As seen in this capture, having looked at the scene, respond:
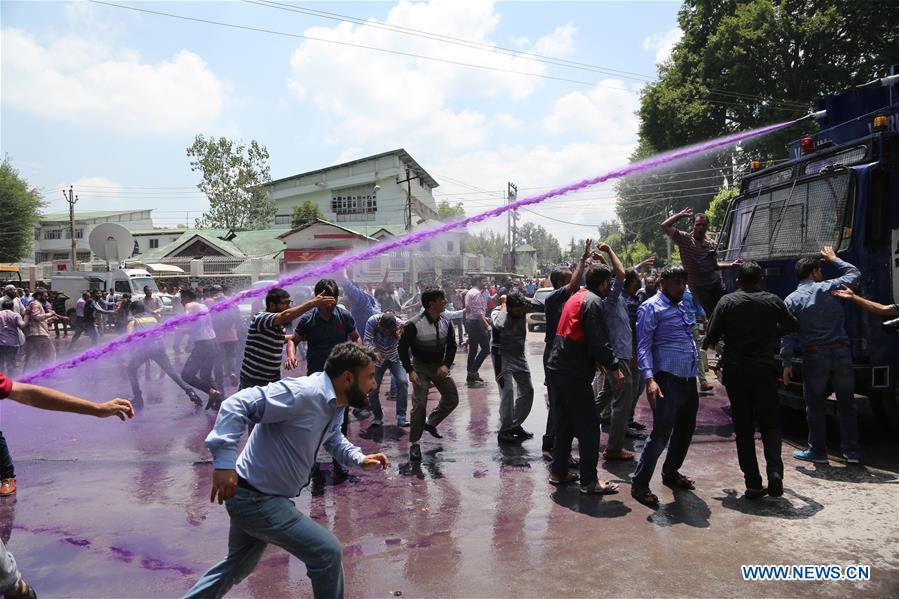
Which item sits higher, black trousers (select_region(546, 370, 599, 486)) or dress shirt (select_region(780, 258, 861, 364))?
dress shirt (select_region(780, 258, 861, 364))

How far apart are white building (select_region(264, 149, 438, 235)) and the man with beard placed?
A: 44437mm

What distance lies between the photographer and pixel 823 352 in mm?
5609

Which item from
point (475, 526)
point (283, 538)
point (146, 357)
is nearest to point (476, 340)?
point (146, 357)

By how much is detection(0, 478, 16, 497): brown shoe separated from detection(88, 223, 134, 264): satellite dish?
18653 millimetres

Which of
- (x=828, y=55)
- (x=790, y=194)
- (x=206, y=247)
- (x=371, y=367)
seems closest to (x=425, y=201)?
(x=206, y=247)

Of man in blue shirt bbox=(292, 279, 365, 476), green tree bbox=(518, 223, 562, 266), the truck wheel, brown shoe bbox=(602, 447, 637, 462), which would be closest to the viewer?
man in blue shirt bbox=(292, 279, 365, 476)

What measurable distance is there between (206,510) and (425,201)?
57.5 m

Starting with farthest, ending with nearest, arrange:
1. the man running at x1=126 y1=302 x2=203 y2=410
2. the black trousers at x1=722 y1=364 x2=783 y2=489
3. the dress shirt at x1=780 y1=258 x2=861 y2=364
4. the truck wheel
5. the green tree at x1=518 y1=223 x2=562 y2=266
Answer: the green tree at x1=518 y1=223 x2=562 y2=266
the man running at x1=126 y1=302 x2=203 y2=410
the truck wheel
the dress shirt at x1=780 y1=258 x2=861 y2=364
the black trousers at x1=722 y1=364 x2=783 y2=489

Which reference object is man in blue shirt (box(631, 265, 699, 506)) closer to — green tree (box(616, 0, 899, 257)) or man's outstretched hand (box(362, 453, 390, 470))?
man's outstretched hand (box(362, 453, 390, 470))

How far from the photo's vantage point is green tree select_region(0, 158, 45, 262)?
152 ft

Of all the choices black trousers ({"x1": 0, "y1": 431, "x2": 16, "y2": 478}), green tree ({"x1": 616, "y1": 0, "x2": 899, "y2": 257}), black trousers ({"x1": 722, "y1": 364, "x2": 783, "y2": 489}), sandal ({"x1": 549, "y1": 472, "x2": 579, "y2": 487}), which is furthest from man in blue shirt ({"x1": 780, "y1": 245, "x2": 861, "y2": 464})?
green tree ({"x1": 616, "y1": 0, "x2": 899, "y2": 257})

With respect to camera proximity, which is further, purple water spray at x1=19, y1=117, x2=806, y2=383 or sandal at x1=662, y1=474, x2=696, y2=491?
purple water spray at x1=19, y1=117, x2=806, y2=383

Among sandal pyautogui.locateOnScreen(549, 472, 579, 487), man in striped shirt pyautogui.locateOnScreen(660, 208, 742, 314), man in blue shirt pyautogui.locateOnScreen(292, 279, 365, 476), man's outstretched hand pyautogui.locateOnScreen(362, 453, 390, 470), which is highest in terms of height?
man in striped shirt pyautogui.locateOnScreen(660, 208, 742, 314)

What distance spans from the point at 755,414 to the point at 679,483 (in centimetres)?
87
